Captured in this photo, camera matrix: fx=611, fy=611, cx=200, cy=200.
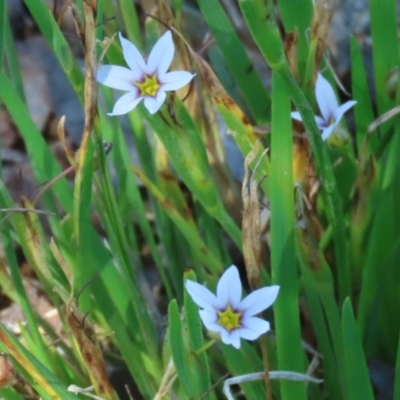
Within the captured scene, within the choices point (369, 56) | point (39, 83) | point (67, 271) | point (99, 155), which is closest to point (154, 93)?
point (99, 155)

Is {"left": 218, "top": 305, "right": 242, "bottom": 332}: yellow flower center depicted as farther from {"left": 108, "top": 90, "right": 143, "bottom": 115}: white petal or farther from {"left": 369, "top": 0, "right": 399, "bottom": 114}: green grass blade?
{"left": 369, "top": 0, "right": 399, "bottom": 114}: green grass blade

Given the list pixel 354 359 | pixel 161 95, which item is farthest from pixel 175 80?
pixel 354 359

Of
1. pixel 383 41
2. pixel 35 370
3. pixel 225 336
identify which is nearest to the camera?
pixel 225 336

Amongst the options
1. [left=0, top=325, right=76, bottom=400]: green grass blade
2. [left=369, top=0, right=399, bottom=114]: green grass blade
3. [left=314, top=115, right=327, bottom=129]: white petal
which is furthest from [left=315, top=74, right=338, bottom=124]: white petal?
[left=0, top=325, right=76, bottom=400]: green grass blade

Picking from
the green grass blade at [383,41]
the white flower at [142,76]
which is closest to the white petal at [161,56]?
the white flower at [142,76]

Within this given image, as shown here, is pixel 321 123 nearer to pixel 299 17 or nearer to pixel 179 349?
pixel 299 17

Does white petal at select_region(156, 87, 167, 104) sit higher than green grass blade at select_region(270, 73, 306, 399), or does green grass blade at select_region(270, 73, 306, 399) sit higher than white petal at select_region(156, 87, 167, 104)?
white petal at select_region(156, 87, 167, 104)
